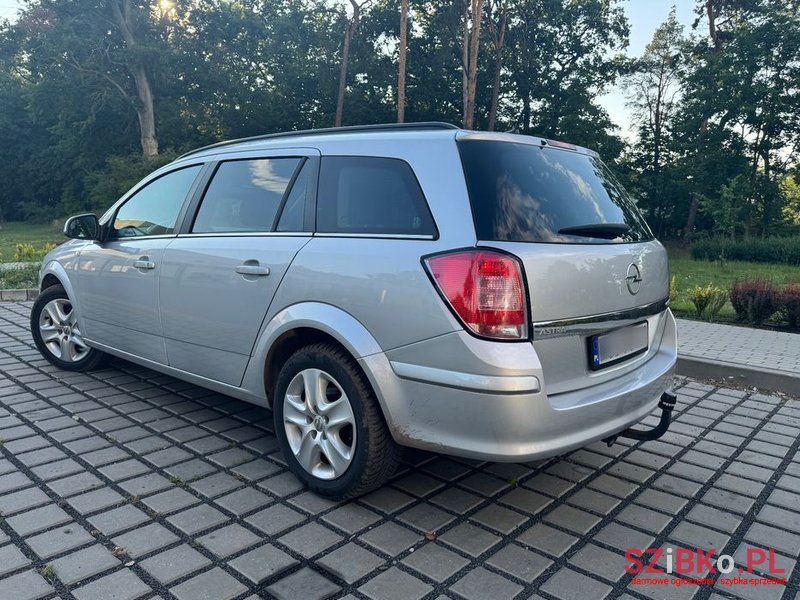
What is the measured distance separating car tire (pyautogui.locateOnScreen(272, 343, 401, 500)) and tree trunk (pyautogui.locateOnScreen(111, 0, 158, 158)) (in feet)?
115

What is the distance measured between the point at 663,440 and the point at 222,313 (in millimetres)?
3002

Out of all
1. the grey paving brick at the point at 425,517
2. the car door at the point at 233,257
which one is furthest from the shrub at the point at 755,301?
the car door at the point at 233,257

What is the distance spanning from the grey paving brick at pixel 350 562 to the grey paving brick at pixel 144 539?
0.71 metres

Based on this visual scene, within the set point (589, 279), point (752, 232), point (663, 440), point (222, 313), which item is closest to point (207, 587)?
point (222, 313)

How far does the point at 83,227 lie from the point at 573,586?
4300 millimetres

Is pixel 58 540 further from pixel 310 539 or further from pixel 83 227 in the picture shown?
pixel 83 227

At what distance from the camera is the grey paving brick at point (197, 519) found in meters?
2.72

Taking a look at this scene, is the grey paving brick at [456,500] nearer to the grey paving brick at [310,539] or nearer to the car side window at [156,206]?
the grey paving brick at [310,539]

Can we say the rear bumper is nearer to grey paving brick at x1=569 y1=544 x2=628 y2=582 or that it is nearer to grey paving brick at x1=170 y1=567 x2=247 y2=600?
grey paving brick at x1=569 y1=544 x2=628 y2=582

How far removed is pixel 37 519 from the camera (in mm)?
Result: 2758

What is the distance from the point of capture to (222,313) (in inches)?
137

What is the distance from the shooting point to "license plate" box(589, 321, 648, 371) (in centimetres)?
276

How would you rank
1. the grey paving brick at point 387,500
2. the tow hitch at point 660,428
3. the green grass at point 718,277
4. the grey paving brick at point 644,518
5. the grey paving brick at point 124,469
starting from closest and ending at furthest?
the grey paving brick at point 644,518 < the grey paving brick at point 387,500 < the tow hitch at point 660,428 < the grey paving brick at point 124,469 < the green grass at point 718,277

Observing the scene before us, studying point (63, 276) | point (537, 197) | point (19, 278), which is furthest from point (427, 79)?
point (537, 197)
